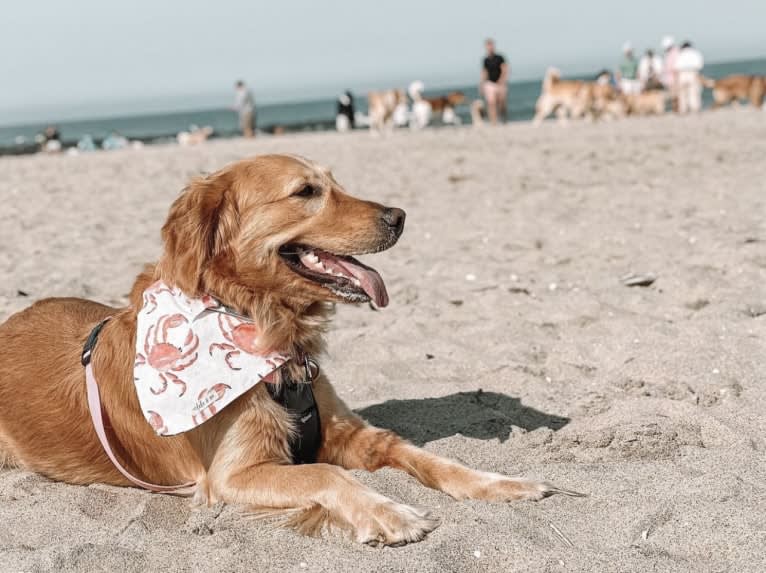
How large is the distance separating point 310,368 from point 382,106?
87.5 feet

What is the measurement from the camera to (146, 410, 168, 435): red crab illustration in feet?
12.1

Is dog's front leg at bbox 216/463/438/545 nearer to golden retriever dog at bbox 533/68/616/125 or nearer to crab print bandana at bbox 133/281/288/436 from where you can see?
crab print bandana at bbox 133/281/288/436

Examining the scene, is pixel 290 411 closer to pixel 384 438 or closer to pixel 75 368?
pixel 384 438

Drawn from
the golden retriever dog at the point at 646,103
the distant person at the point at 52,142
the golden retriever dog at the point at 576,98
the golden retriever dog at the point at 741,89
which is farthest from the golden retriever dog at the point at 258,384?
the distant person at the point at 52,142

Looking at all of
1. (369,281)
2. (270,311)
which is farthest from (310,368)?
(369,281)

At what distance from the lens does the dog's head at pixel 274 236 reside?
3760mm

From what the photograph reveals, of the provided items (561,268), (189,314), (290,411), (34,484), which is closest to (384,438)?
(290,411)

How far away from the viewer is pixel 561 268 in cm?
776

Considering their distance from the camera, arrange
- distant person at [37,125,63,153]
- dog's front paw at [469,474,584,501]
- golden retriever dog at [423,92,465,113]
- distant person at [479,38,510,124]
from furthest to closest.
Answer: golden retriever dog at [423,92,465,113], distant person at [37,125,63,153], distant person at [479,38,510,124], dog's front paw at [469,474,584,501]

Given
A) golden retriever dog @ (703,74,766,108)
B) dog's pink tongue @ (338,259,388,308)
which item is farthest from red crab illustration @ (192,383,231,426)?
golden retriever dog @ (703,74,766,108)

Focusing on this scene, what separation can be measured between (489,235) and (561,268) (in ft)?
5.46

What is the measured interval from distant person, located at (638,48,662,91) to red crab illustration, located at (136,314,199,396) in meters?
30.5

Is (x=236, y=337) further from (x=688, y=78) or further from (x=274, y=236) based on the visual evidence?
(x=688, y=78)

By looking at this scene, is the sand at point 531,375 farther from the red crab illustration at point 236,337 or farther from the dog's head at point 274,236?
the dog's head at point 274,236
